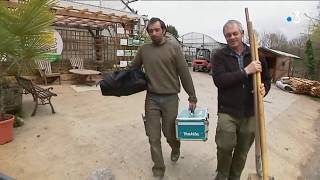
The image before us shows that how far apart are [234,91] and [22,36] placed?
10.5 ft

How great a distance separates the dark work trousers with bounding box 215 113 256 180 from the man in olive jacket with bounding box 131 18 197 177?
614mm

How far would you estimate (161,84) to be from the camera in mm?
3701

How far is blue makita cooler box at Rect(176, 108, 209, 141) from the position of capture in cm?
350

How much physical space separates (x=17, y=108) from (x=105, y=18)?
6.50 meters

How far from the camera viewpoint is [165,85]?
3.71m

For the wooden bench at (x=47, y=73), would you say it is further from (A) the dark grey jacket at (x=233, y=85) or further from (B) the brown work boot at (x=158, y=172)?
(A) the dark grey jacket at (x=233, y=85)

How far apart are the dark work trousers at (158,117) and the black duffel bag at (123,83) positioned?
0.18 metres

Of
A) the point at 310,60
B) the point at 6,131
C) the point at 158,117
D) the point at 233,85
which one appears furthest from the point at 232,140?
the point at 310,60

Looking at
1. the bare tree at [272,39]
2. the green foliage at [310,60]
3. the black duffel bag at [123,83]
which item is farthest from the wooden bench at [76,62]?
the bare tree at [272,39]

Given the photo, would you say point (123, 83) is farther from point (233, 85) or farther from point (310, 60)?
point (310, 60)

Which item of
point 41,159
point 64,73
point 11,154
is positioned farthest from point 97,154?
point 64,73

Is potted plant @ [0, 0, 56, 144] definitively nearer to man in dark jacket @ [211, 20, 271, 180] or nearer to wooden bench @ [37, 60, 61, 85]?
man in dark jacket @ [211, 20, 271, 180]

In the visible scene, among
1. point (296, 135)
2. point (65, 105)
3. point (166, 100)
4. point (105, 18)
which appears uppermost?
point (105, 18)

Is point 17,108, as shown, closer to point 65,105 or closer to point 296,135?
point 65,105
